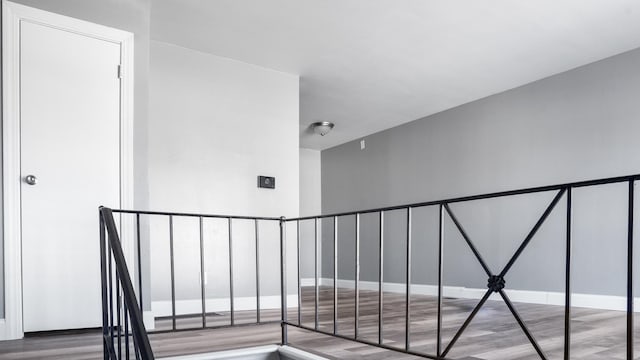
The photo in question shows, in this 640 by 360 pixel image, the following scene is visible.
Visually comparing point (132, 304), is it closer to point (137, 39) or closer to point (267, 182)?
point (137, 39)

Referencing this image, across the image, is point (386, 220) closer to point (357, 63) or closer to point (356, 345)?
point (357, 63)

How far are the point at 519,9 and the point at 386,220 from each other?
3437 millimetres

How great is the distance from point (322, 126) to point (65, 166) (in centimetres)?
352

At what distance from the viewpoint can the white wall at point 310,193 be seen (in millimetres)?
6992

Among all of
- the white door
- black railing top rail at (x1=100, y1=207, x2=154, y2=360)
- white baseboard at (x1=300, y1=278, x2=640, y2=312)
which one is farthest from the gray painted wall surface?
white baseboard at (x1=300, y1=278, x2=640, y2=312)

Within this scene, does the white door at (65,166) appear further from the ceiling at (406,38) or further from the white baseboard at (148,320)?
the ceiling at (406,38)

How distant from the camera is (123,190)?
2893 millimetres

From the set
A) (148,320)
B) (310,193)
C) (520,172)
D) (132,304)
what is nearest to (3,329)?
(148,320)

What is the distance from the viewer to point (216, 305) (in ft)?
12.1

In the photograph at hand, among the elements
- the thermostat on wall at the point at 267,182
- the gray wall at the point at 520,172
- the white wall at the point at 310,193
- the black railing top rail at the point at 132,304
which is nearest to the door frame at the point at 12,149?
the black railing top rail at the point at 132,304

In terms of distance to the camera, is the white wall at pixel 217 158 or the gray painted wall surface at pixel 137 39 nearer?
the gray painted wall surface at pixel 137 39

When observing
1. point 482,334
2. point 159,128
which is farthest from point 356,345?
point 159,128

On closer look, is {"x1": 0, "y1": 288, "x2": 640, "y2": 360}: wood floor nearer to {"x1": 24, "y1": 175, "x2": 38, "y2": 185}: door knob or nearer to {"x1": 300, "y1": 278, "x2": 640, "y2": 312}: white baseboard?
{"x1": 300, "y1": 278, "x2": 640, "y2": 312}: white baseboard

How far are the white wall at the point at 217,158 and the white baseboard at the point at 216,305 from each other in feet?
0.15
